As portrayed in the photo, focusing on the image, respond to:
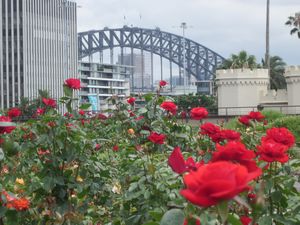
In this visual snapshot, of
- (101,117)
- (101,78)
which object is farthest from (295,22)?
(101,78)

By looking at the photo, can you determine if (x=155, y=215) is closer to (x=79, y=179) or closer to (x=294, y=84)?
(x=79, y=179)

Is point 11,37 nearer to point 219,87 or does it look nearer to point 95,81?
point 95,81

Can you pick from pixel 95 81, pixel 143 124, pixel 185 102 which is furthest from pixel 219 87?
pixel 95 81

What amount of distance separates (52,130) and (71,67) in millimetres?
111987

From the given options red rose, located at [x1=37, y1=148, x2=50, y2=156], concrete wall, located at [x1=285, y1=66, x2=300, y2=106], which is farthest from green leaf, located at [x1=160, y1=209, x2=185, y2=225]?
concrete wall, located at [x1=285, y1=66, x2=300, y2=106]

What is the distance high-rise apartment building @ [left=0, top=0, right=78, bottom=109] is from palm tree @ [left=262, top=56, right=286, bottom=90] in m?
47.6

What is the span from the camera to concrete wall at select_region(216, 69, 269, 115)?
153 feet

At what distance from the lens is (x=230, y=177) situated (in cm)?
133

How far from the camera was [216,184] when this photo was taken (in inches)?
51.1

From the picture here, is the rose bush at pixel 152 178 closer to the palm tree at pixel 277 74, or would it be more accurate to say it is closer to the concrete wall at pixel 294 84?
the concrete wall at pixel 294 84

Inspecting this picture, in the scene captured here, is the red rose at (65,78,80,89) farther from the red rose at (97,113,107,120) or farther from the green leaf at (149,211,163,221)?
the red rose at (97,113,107,120)

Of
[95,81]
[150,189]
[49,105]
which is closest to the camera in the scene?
[150,189]

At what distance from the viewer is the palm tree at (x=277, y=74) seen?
6631 cm

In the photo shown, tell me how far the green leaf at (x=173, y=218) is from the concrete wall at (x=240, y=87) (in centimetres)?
4494
